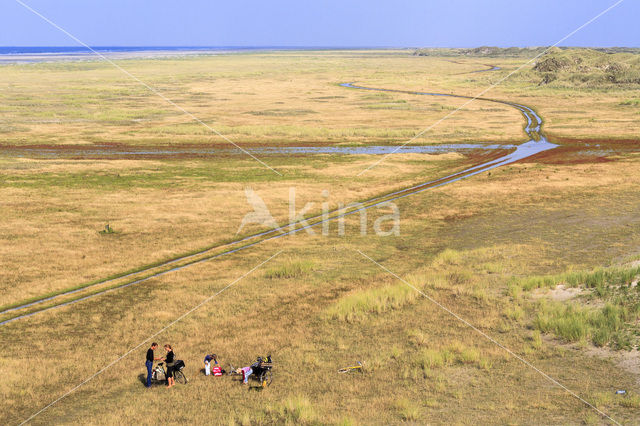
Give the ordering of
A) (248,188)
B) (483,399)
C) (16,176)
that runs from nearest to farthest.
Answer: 1. (483,399)
2. (248,188)
3. (16,176)

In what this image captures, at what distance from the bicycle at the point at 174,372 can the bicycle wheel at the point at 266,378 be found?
2.54m

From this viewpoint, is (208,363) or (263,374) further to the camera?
(208,363)

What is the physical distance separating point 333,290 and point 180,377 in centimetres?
947

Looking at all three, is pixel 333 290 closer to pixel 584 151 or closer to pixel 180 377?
pixel 180 377

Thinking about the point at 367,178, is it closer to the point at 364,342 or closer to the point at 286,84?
the point at 364,342

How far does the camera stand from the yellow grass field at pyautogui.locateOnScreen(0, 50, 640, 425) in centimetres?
1573

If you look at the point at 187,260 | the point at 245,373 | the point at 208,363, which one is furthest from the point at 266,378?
the point at 187,260

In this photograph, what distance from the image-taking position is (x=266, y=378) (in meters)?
16.8

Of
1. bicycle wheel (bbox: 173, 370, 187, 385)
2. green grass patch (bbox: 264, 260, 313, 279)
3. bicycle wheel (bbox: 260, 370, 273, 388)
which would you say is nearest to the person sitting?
bicycle wheel (bbox: 260, 370, 273, 388)

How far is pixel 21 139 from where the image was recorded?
6856 centimetres

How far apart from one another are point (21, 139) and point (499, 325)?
220ft

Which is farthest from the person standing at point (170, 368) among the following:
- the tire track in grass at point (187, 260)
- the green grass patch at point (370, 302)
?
the tire track in grass at point (187, 260)

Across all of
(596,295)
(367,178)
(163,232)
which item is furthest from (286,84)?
(596,295)

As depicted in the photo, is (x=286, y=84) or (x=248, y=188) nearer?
(x=248, y=188)
